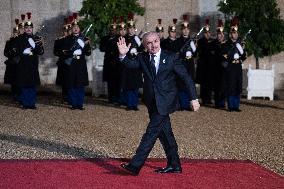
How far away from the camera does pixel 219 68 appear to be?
1330cm

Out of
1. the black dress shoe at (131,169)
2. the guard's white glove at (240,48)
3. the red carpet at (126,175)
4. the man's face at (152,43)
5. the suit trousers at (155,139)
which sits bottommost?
the red carpet at (126,175)

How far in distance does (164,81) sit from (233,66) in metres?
6.62

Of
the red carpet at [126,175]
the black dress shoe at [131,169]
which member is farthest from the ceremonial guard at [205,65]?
the black dress shoe at [131,169]

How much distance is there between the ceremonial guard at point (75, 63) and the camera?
40.9ft

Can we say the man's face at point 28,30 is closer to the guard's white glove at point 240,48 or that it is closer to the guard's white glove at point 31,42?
the guard's white glove at point 31,42

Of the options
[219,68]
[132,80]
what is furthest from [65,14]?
[219,68]

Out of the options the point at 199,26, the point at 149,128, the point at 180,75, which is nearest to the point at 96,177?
the point at 149,128

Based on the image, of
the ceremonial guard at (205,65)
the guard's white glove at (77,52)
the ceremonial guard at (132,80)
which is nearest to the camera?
the guard's white glove at (77,52)

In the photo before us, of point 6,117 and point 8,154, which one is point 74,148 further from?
point 6,117

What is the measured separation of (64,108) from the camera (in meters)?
12.8

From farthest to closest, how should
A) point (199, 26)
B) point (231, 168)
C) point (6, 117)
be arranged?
point (199, 26), point (6, 117), point (231, 168)

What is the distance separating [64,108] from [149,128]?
6.61 metres

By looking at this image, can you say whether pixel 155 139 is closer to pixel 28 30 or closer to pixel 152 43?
pixel 152 43

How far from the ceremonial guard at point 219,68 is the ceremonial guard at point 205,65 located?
0.16m
